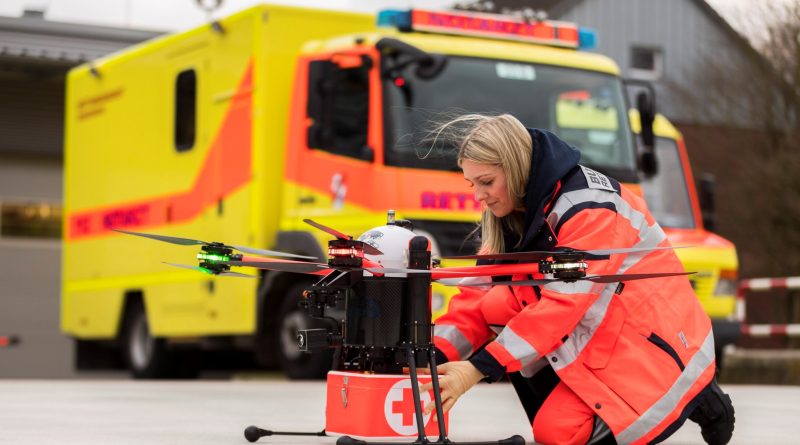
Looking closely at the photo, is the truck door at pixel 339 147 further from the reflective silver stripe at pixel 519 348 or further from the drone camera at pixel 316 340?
the reflective silver stripe at pixel 519 348

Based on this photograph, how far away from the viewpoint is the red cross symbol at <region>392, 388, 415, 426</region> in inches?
192

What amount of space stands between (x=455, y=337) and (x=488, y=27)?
7170 millimetres

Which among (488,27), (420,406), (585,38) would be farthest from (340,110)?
(420,406)

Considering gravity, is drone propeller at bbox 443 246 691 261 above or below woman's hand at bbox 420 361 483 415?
above

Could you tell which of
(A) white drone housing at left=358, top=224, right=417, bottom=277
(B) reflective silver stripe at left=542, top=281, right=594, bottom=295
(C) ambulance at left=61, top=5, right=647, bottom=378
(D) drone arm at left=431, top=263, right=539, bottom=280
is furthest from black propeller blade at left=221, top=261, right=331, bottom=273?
(C) ambulance at left=61, top=5, right=647, bottom=378

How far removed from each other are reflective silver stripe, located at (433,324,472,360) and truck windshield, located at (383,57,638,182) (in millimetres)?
5617

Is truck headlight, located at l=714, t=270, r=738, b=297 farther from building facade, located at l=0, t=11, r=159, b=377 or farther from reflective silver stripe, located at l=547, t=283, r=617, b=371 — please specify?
building facade, located at l=0, t=11, r=159, b=377

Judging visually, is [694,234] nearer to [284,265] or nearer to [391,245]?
[391,245]

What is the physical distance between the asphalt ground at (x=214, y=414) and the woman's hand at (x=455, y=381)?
1.33 feet

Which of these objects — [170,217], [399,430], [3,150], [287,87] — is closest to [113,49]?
[3,150]

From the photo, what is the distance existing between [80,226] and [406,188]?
5.45 metres

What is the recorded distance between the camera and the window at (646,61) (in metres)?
30.1

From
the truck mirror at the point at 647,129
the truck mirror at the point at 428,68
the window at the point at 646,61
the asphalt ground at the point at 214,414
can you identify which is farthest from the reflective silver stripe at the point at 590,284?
the window at the point at 646,61

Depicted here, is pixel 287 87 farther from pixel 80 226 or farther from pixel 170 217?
pixel 80 226
